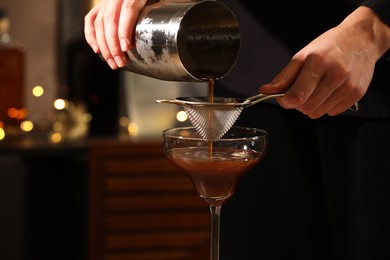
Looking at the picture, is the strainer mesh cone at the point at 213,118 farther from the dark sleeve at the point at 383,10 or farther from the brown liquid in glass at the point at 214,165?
the dark sleeve at the point at 383,10

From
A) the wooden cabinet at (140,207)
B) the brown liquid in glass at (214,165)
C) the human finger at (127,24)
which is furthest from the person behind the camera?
the wooden cabinet at (140,207)

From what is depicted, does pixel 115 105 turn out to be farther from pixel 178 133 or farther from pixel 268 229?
pixel 178 133

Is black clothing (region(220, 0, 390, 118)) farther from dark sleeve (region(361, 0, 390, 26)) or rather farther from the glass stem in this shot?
the glass stem

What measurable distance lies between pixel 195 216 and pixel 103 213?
301 millimetres

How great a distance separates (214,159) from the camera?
1.10m

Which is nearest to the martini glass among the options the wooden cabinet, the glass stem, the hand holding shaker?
the glass stem

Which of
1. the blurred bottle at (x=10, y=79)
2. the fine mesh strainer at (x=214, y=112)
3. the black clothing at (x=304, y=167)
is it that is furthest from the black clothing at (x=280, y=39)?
the blurred bottle at (x=10, y=79)

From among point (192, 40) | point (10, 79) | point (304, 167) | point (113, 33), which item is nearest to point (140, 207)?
point (10, 79)

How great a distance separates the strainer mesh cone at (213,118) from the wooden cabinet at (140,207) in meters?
1.65

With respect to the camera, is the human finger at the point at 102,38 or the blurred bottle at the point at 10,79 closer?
the human finger at the point at 102,38

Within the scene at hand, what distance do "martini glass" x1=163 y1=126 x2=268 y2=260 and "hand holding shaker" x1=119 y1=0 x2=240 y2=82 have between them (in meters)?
0.10

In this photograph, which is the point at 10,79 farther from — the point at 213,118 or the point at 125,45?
the point at 213,118

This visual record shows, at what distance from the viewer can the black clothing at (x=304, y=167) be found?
4.43ft

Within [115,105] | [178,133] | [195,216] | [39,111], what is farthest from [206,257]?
[178,133]
